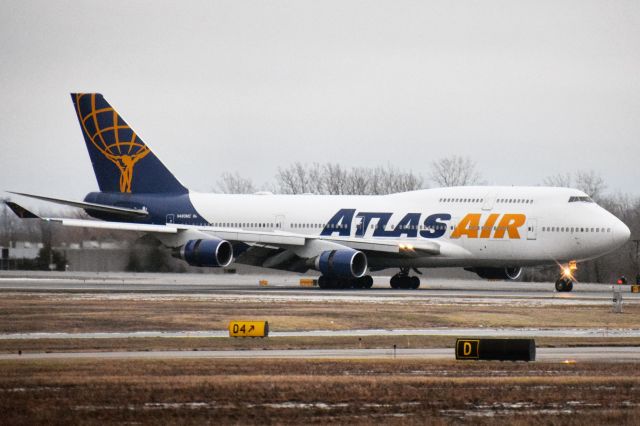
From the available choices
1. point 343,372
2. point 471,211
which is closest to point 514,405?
point 343,372

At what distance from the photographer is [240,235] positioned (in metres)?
61.0

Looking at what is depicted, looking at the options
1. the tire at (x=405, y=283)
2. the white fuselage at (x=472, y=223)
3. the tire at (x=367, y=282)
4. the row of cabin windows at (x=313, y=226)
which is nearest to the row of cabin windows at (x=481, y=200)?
the white fuselage at (x=472, y=223)

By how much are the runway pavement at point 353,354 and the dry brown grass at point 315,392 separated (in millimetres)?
1504

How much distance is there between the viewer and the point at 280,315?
130 ft

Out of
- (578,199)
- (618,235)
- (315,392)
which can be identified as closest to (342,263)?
(578,199)

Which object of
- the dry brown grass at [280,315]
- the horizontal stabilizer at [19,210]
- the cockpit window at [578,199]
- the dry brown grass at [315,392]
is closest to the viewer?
the dry brown grass at [315,392]

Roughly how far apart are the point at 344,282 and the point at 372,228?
341 cm

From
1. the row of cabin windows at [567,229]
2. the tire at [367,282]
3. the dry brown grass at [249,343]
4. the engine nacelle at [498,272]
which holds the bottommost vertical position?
the dry brown grass at [249,343]

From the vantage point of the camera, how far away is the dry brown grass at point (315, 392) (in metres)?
17.4

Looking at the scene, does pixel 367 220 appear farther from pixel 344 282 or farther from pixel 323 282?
pixel 323 282

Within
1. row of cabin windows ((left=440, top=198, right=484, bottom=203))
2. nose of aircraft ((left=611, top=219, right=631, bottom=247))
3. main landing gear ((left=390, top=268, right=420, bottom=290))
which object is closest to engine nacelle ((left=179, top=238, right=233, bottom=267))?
main landing gear ((left=390, top=268, right=420, bottom=290))

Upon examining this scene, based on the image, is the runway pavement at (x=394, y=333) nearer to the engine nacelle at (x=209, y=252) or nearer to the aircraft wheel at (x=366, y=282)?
the engine nacelle at (x=209, y=252)

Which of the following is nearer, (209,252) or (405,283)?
(209,252)

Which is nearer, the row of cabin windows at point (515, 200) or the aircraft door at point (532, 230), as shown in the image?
the aircraft door at point (532, 230)
